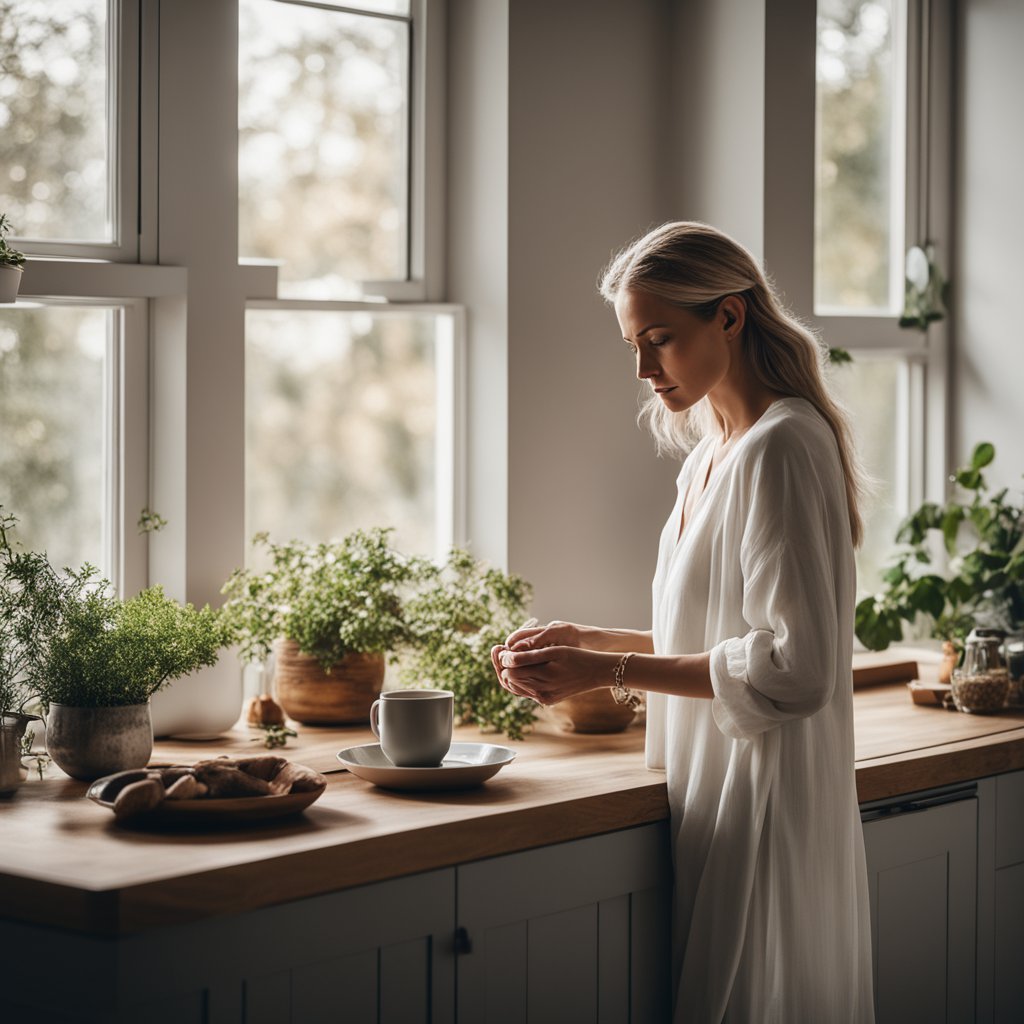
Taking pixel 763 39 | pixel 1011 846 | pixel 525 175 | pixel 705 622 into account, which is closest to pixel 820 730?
pixel 705 622

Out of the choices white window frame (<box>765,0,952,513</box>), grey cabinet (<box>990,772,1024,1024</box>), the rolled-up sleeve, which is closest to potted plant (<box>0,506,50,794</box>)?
the rolled-up sleeve

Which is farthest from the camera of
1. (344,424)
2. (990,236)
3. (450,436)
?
(990,236)

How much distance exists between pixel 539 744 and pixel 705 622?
0.49m

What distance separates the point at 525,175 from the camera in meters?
2.99

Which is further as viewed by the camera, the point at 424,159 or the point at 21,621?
the point at 424,159

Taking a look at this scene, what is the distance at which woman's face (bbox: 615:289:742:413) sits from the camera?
6.88 ft

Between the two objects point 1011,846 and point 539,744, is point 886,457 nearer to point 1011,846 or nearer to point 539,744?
point 1011,846

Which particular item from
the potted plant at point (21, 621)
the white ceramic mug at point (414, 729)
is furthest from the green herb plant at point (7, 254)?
the white ceramic mug at point (414, 729)

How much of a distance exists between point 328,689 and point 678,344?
963mm

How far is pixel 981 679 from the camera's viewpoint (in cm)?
283

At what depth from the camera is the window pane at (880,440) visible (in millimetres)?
3598

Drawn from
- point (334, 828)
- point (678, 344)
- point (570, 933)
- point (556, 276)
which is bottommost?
point (570, 933)

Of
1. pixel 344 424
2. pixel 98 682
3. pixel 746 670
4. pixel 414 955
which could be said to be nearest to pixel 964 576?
pixel 344 424

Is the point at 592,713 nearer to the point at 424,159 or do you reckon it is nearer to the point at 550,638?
the point at 550,638
